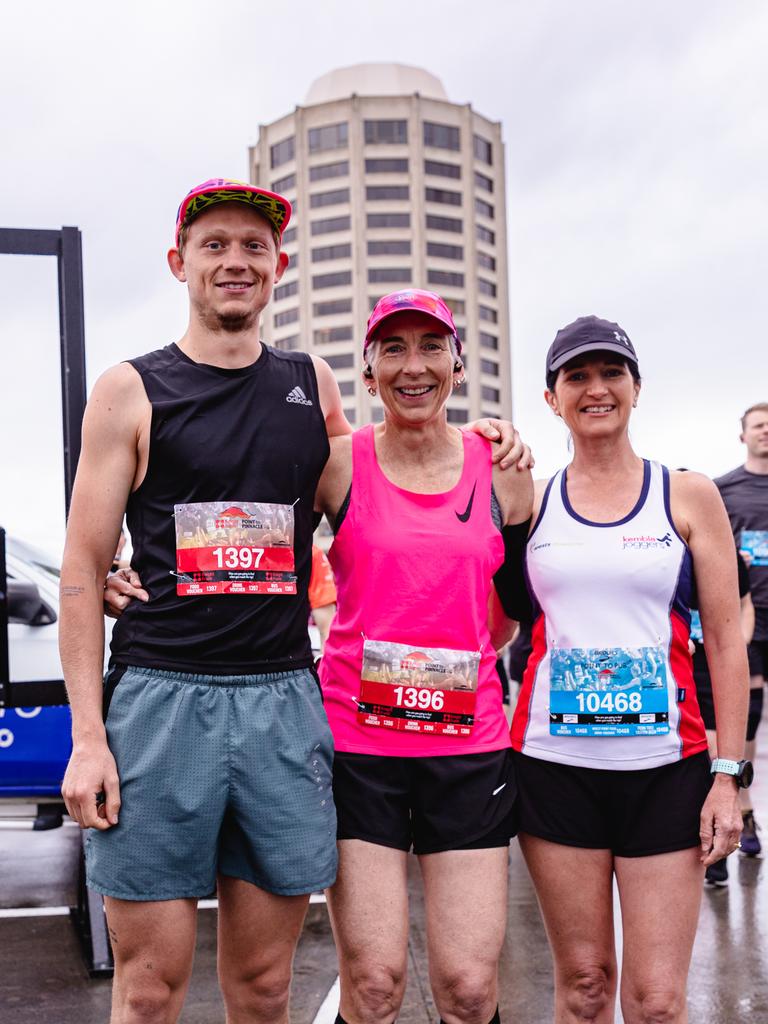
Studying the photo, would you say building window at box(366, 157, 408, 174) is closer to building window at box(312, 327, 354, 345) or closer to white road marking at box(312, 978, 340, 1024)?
building window at box(312, 327, 354, 345)

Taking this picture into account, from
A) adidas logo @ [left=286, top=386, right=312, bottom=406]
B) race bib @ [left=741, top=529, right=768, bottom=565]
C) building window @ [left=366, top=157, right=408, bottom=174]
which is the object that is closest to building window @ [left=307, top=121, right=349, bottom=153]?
building window @ [left=366, top=157, right=408, bottom=174]

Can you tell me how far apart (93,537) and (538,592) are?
1115 mm

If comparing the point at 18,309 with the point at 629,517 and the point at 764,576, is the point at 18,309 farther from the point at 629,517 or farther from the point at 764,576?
the point at 764,576

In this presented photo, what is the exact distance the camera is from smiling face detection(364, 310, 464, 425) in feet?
8.89

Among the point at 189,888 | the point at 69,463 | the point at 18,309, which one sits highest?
the point at 18,309

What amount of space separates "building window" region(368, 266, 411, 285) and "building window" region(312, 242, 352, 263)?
248 centimetres

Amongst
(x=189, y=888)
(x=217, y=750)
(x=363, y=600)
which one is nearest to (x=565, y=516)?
(x=363, y=600)

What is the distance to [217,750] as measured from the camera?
2355 mm

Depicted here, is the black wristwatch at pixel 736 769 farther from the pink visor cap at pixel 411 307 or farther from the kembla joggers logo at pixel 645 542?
the pink visor cap at pixel 411 307

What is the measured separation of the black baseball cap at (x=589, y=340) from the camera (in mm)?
2740

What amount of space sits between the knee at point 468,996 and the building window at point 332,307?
85371 mm

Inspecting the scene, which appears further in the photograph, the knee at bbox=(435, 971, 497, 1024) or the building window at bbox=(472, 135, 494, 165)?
the building window at bbox=(472, 135, 494, 165)

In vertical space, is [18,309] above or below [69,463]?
above

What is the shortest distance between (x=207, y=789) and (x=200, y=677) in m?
0.25
